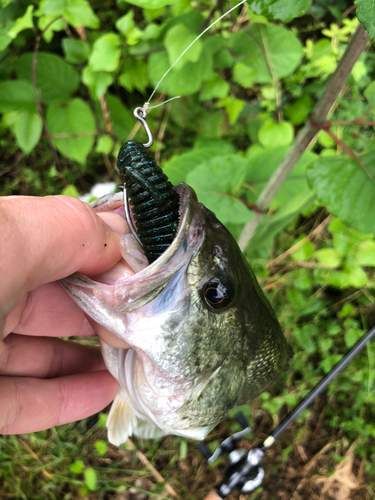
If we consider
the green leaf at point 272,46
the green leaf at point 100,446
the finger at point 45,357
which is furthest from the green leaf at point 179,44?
the green leaf at point 100,446

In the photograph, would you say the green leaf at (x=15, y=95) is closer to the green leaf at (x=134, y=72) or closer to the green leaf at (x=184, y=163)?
the green leaf at (x=134, y=72)

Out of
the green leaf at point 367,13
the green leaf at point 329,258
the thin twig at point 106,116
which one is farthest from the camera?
the green leaf at point 329,258

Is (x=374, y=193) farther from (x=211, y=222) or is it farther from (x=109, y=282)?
(x=109, y=282)

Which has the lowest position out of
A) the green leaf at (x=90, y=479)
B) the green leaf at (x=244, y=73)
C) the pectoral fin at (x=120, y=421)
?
the green leaf at (x=90, y=479)

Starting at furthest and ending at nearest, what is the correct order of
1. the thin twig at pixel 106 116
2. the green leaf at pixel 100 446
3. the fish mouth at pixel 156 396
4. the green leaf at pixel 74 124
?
the green leaf at pixel 100 446 → the thin twig at pixel 106 116 → the green leaf at pixel 74 124 → the fish mouth at pixel 156 396

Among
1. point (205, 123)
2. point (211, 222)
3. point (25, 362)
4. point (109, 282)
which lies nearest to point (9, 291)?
point (109, 282)

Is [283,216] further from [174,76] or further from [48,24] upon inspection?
[48,24]
